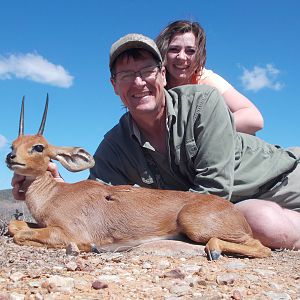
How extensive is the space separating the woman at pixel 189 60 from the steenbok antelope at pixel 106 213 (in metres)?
2.25

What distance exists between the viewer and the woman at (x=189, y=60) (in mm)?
7801

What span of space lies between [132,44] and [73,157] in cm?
157

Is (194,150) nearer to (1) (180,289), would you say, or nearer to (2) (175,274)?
(2) (175,274)

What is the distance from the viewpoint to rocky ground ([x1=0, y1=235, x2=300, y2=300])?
357cm

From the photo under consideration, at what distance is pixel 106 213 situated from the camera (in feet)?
19.6

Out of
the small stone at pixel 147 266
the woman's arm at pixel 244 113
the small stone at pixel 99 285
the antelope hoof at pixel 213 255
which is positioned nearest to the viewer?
the small stone at pixel 99 285

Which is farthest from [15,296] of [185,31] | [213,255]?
[185,31]

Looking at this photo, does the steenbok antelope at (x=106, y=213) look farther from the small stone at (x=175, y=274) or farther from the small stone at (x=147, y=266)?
the small stone at (x=175, y=274)

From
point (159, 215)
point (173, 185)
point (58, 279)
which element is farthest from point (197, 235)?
point (58, 279)

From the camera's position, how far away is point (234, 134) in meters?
6.53

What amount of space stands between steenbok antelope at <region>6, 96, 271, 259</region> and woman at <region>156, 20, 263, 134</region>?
2247 mm

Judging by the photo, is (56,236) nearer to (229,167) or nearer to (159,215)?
(159,215)

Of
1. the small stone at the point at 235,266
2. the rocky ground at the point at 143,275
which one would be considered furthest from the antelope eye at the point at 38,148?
the small stone at the point at 235,266

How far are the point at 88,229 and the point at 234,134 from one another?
84.2 inches
